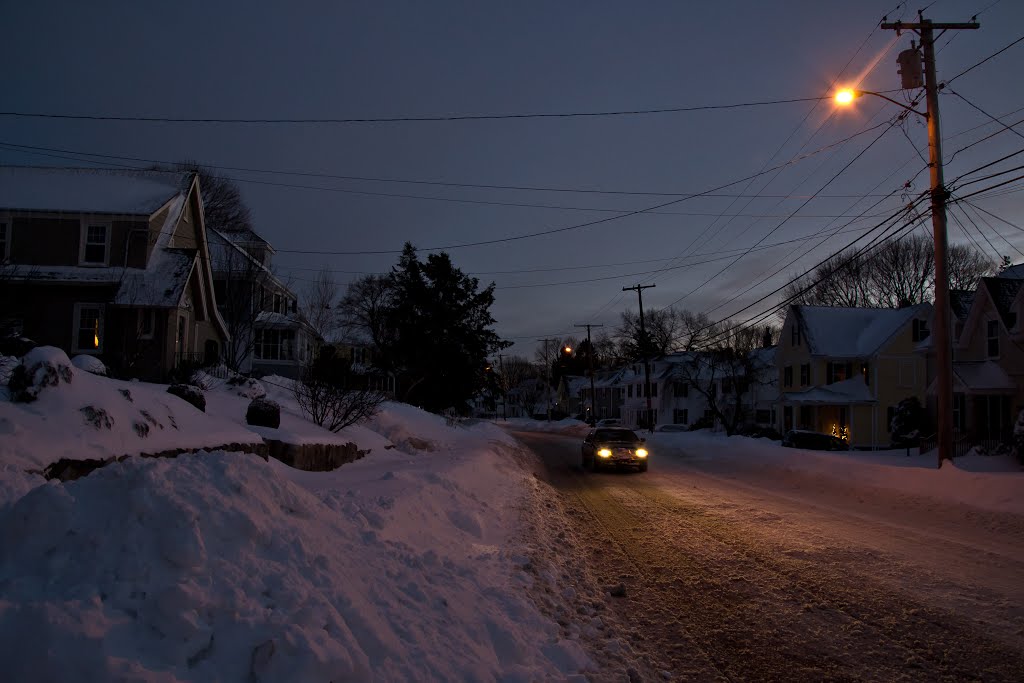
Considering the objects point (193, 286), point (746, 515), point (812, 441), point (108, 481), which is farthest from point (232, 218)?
point (108, 481)

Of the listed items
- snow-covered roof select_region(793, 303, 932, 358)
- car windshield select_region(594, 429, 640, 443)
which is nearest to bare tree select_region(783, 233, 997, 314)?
snow-covered roof select_region(793, 303, 932, 358)

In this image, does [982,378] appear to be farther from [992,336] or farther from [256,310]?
[256,310]

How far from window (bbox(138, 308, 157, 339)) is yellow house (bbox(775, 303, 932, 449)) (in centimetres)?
3517

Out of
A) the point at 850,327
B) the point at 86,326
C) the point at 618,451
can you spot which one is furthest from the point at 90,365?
the point at 850,327

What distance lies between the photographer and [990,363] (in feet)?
94.7

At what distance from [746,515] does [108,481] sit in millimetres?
10563

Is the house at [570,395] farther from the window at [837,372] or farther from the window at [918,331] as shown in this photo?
the window at [918,331]

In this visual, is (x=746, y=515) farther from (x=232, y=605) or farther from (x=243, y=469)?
(x=232, y=605)

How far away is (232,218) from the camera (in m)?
49.4

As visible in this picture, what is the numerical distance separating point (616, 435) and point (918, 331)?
1158 inches

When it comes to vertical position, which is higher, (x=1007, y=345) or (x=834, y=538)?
(x=1007, y=345)

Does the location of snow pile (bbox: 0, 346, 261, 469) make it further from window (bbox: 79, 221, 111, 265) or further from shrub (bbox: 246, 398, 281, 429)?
window (bbox: 79, 221, 111, 265)

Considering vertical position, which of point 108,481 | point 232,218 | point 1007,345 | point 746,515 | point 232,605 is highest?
point 232,218

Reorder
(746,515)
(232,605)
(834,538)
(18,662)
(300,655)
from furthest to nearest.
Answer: (746,515) → (834,538) → (232,605) → (300,655) → (18,662)
